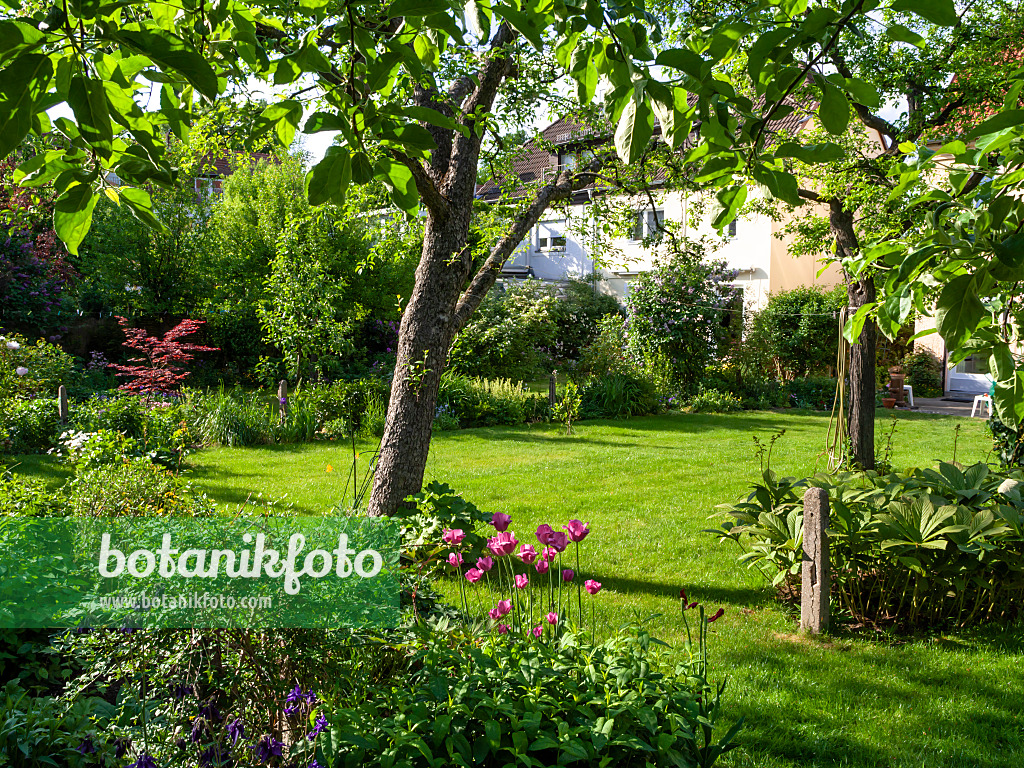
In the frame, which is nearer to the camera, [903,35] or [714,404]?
[903,35]

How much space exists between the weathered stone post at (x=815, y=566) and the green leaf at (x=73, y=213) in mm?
3749

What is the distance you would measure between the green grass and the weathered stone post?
124 mm

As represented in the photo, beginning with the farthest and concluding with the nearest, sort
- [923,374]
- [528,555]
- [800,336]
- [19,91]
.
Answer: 1. [923,374]
2. [800,336]
3. [528,555]
4. [19,91]

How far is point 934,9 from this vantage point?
131cm

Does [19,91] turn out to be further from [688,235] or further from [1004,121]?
[688,235]

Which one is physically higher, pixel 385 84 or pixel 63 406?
pixel 385 84

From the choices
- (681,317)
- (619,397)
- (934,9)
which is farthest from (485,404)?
(934,9)

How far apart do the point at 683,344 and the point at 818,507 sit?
11.5m

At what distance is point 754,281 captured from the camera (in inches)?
797

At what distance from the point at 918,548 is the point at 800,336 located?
43.6 feet

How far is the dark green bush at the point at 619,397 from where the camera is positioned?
1317 centimetres

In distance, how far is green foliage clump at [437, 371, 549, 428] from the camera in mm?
12070

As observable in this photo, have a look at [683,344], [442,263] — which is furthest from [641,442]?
[442,263]

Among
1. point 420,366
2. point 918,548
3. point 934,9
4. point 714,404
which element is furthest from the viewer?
point 714,404
